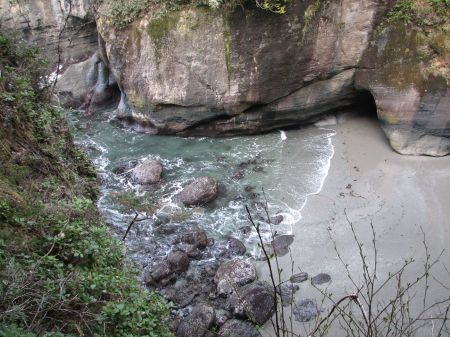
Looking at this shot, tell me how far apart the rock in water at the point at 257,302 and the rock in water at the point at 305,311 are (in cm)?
46

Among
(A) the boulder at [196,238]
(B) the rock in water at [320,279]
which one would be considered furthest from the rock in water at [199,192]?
(B) the rock in water at [320,279]

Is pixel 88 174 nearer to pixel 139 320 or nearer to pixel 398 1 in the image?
pixel 139 320

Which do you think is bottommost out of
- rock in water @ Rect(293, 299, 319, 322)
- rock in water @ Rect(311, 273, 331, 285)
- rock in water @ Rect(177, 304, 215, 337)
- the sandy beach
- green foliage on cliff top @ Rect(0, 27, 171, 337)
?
rock in water @ Rect(177, 304, 215, 337)

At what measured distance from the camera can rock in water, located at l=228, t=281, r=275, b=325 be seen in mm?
7555

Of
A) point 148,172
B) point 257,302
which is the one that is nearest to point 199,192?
point 148,172

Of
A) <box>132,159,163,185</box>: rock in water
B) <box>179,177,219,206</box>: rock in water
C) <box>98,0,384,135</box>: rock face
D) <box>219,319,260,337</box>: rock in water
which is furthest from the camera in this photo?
<box>132,159,163,185</box>: rock in water

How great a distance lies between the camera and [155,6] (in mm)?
12633

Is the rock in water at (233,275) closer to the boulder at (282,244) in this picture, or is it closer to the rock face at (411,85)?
the boulder at (282,244)

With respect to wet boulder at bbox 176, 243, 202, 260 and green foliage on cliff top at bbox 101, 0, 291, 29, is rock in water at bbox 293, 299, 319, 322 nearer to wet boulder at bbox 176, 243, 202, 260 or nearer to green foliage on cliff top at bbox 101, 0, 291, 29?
wet boulder at bbox 176, 243, 202, 260

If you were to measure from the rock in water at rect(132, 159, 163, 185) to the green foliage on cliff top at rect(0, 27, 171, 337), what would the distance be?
13.9ft

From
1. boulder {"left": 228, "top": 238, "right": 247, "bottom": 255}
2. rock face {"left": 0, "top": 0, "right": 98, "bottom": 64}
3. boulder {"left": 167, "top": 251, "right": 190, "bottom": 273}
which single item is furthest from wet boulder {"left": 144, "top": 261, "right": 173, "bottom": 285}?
rock face {"left": 0, "top": 0, "right": 98, "bottom": 64}

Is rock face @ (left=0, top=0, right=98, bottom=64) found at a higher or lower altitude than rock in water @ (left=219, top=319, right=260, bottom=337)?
higher

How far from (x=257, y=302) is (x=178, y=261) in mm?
2134

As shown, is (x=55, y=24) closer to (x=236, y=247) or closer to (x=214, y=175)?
(x=214, y=175)
